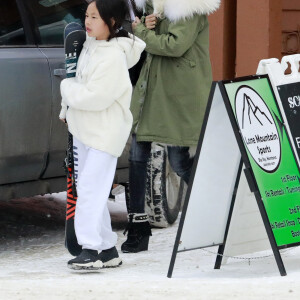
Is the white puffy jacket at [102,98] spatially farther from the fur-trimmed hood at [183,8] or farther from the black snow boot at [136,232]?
the black snow boot at [136,232]

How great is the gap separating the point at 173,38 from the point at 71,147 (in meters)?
0.92

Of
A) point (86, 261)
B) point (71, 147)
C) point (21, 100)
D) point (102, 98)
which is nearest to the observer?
point (102, 98)

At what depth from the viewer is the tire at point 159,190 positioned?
30.6 ft

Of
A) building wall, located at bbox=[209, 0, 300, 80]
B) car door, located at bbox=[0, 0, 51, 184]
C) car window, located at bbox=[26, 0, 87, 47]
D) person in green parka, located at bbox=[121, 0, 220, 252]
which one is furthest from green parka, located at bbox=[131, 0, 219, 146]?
building wall, located at bbox=[209, 0, 300, 80]

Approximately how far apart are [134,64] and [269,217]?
1238 millimetres

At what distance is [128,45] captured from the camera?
7.66 metres

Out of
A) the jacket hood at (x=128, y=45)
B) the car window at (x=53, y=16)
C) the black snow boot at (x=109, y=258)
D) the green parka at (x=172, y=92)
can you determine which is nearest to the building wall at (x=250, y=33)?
the car window at (x=53, y=16)

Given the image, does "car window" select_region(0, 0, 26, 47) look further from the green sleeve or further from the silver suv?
the green sleeve

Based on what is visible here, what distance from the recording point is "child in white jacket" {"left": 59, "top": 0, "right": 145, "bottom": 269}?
749 centimetres

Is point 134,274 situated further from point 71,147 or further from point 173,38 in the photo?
point 173,38

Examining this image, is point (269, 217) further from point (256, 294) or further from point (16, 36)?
point (16, 36)

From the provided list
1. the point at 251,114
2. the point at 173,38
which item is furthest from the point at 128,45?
the point at 251,114

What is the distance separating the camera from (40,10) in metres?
8.63

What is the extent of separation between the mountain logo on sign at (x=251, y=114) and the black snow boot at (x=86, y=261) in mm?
1148
